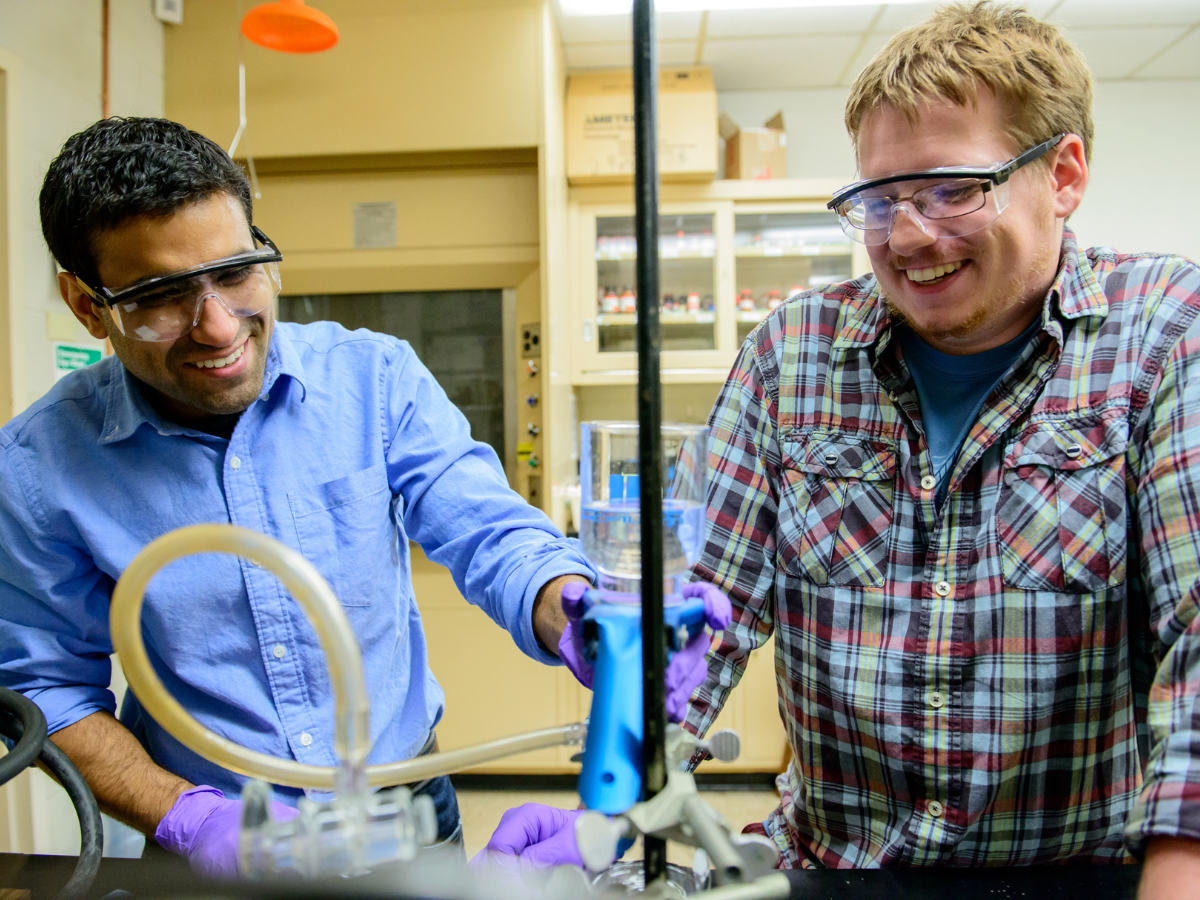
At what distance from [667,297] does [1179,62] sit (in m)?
2.46

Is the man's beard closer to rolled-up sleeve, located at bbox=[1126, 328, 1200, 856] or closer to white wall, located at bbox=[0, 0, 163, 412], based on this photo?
rolled-up sleeve, located at bbox=[1126, 328, 1200, 856]

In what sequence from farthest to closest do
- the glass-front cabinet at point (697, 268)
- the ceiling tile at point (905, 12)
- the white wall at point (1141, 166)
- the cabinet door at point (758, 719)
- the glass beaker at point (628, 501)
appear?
the white wall at point (1141, 166) → the glass-front cabinet at point (697, 268) → the cabinet door at point (758, 719) → the ceiling tile at point (905, 12) → the glass beaker at point (628, 501)

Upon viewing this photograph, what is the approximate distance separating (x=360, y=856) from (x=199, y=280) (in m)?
0.71

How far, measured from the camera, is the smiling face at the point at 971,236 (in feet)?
2.82

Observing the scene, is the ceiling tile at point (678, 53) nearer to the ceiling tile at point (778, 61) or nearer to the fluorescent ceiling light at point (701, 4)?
the ceiling tile at point (778, 61)

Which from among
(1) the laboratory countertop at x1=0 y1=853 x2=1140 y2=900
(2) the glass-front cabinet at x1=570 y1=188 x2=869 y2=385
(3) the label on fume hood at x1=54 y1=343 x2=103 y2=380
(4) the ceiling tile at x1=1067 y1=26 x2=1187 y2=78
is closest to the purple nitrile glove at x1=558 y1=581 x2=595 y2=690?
(1) the laboratory countertop at x1=0 y1=853 x2=1140 y2=900

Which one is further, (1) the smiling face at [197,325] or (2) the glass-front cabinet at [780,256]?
(2) the glass-front cabinet at [780,256]

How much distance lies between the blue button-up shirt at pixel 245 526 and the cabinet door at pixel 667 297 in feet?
6.78

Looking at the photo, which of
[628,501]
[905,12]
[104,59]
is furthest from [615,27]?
[628,501]

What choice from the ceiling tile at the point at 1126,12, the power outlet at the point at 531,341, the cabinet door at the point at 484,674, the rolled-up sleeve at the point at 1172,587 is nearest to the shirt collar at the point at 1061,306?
the rolled-up sleeve at the point at 1172,587

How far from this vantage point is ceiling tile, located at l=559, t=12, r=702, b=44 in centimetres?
280

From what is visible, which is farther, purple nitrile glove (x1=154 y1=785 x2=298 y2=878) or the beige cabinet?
the beige cabinet

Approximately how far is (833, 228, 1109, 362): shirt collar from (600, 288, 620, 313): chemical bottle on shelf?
7.07 feet

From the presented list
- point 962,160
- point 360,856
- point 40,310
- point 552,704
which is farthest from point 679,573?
point 552,704
